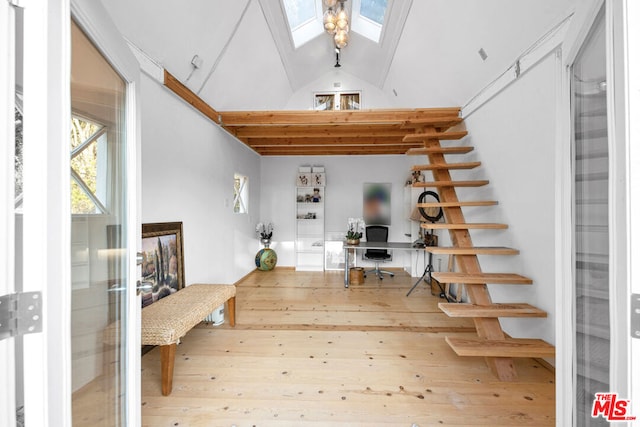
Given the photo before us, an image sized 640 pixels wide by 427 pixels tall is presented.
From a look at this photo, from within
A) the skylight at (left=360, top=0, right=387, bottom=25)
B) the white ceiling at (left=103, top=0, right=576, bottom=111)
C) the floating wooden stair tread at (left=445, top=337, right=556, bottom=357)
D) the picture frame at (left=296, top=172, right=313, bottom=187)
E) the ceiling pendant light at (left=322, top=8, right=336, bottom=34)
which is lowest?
the floating wooden stair tread at (left=445, top=337, right=556, bottom=357)

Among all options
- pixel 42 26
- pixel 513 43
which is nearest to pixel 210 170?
pixel 42 26

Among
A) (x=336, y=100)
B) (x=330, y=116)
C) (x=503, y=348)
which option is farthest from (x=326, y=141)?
(x=503, y=348)

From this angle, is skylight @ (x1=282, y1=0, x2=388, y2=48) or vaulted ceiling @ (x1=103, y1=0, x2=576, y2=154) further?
skylight @ (x1=282, y1=0, x2=388, y2=48)

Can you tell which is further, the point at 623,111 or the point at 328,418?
the point at 328,418

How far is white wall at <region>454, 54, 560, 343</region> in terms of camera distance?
2.14 metres

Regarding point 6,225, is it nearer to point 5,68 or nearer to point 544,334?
point 5,68

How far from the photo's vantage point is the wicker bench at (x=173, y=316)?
6.06 feet

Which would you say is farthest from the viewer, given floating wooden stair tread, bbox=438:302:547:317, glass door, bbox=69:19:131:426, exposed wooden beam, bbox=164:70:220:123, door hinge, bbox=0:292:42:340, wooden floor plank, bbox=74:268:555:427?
exposed wooden beam, bbox=164:70:220:123

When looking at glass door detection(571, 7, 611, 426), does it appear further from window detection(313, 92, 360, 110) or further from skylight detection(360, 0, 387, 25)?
window detection(313, 92, 360, 110)

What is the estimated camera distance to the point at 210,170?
3520mm

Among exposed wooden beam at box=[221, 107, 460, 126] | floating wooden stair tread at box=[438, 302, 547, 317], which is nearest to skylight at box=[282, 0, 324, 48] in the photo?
exposed wooden beam at box=[221, 107, 460, 126]

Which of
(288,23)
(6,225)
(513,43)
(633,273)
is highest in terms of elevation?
(288,23)

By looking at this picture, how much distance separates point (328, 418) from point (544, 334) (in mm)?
1861

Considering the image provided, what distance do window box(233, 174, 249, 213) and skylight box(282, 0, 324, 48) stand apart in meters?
2.39
